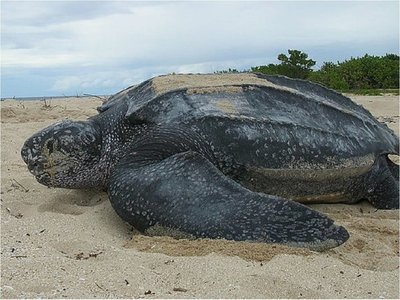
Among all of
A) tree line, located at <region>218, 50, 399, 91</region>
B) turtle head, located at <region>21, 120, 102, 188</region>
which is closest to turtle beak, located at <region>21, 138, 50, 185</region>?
turtle head, located at <region>21, 120, 102, 188</region>

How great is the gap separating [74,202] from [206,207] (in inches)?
34.9

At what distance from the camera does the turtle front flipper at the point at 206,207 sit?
175 centimetres

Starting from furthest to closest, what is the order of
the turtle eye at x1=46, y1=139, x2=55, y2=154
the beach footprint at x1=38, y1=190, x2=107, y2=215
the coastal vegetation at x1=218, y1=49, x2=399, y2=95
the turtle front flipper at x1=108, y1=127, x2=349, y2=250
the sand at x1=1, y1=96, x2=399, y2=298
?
1. the coastal vegetation at x1=218, y1=49, x2=399, y2=95
2. the turtle eye at x1=46, y1=139, x2=55, y2=154
3. the beach footprint at x1=38, y1=190, x2=107, y2=215
4. the turtle front flipper at x1=108, y1=127, x2=349, y2=250
5. the sand at x1=1, y1=96, x2=399, y2=298

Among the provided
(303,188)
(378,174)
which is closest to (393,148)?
(378,174)

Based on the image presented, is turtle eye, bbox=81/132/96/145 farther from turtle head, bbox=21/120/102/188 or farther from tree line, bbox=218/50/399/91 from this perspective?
tree line, bbox=218/50/399/91

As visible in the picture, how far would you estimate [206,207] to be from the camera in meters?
1.85

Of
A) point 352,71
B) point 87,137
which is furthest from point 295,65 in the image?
point 87,137

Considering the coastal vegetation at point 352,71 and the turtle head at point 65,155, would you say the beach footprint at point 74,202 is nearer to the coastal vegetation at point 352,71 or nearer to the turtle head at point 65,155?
the turtle head at point 65,155

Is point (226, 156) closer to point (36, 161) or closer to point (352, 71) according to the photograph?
point (36, 161)

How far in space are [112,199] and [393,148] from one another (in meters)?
1.53

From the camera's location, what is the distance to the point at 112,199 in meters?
2.05

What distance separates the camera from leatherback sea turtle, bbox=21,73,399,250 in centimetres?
183

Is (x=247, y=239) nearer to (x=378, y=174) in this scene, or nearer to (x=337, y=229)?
(x=337, y=229)

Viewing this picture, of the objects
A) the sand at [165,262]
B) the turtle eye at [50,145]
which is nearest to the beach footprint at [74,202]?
the sand at [165,262]
